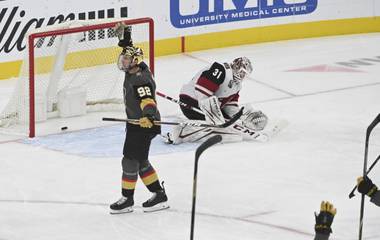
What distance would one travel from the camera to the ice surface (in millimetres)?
7574

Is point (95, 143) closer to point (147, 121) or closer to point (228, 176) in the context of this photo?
point (228, 176)

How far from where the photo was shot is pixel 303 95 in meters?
11.6

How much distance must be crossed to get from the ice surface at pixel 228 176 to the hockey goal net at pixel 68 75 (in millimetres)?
308

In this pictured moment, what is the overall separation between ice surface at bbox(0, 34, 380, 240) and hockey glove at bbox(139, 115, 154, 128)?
2.05 feet

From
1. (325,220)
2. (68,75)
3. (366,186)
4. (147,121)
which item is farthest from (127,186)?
(325,220)

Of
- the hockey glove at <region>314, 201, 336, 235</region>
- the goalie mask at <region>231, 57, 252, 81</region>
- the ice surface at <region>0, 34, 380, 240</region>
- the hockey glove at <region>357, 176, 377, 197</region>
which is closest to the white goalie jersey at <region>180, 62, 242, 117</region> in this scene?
the goalie mask at <region>231, 57, 252, 81</region>

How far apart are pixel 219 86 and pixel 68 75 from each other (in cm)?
154

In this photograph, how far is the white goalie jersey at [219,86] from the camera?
9.61 m

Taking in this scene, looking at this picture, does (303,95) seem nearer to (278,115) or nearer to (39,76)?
(278,115)

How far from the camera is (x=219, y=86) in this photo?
31.8 ft

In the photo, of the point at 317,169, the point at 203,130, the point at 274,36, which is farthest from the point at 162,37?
the point at 317,169

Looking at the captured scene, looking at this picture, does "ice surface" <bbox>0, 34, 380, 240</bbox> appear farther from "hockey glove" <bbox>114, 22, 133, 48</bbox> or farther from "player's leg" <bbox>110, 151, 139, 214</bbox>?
"hockey glove" <bbox>114, 22, 133, 48</bbox>

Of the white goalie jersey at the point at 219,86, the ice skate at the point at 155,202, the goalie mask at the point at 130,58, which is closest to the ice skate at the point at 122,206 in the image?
the ice skate at the point at 155,202

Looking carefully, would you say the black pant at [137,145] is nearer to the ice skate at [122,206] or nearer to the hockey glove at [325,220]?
the ice skate at [122,206]
